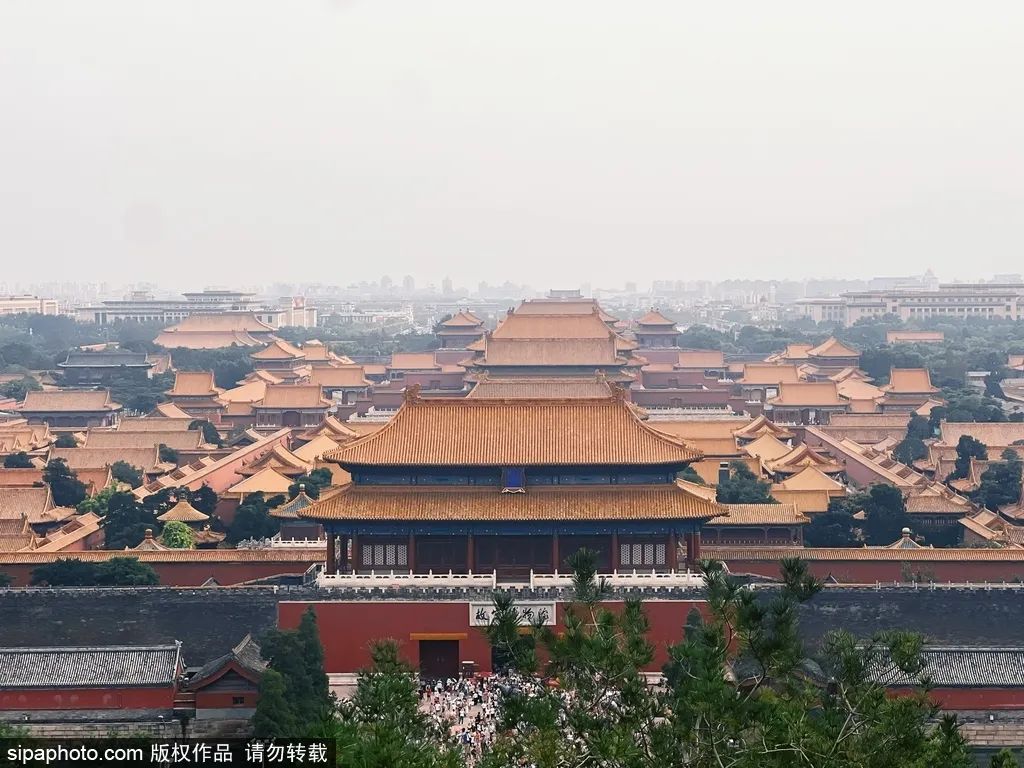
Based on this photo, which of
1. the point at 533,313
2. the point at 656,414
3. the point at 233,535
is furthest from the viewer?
A: the point at 533,313

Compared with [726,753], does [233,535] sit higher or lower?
lower

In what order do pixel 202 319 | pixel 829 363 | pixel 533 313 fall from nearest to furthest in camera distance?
pixel 533 313
pixel 829 363
pixel 202 319

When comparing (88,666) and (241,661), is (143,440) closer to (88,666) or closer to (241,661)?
(88,666)

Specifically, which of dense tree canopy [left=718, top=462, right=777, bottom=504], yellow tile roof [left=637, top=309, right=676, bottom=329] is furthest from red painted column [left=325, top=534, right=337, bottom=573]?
yellow tile roof [left=637, top=309, right=676, bottom=329]

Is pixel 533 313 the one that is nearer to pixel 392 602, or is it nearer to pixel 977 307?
pixel 392 602

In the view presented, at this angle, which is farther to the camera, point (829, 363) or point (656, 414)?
point (829, 363)

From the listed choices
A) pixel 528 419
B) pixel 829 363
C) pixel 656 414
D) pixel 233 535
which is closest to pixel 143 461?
pixel 233 535

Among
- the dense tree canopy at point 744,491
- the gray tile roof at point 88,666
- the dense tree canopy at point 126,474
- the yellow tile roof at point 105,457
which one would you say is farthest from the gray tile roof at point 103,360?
the gray tile roof at point 88,666
